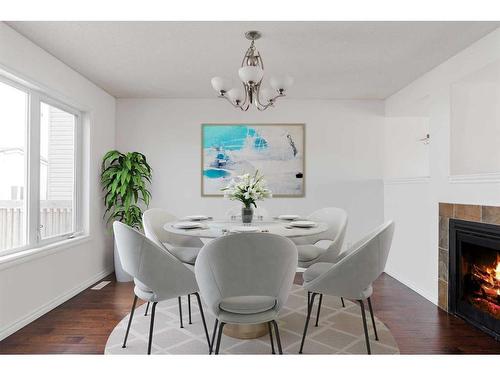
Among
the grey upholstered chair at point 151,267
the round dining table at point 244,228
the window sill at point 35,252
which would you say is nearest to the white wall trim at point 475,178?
the round dining table at point 244,228

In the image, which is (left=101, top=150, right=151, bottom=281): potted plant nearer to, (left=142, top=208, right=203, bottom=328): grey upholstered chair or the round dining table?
(left=142, top=208, right=203, bottom=328): grey upholstered chair

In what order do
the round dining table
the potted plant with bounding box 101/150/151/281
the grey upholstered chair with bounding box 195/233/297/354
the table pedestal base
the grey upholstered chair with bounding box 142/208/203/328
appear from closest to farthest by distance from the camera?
the grey upholstered chair with bounding box 195/233/297/354 < the round dining table < the table pedestal base < the grey upholstered chair with bounding box 142/208/203/328 < the potted plant with bounding box 101/150/151/281

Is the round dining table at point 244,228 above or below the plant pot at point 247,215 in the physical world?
below

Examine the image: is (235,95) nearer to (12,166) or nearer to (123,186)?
(12,166)

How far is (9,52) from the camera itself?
271 cm

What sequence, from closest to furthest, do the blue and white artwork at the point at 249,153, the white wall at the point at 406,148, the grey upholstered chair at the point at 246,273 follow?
1. the grey upholstered chair at the point at 246,273
2. the white wall at the point at 406,148
3. the blue and white artwork at the point at 249,153

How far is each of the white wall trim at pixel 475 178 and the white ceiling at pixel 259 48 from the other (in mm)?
1092

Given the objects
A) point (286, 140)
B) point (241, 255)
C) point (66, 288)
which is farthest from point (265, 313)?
point (286, 140)

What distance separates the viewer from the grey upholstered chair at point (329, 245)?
329 cm

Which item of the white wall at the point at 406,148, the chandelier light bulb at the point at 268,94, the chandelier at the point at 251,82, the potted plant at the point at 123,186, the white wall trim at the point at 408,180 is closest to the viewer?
the chandelier at the point at 251,82

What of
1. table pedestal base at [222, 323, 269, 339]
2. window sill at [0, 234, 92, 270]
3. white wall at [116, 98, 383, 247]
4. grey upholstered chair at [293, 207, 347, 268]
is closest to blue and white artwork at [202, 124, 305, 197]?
white wall at [116, 98, 383, 247]

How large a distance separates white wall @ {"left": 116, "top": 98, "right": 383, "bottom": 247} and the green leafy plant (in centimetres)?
37

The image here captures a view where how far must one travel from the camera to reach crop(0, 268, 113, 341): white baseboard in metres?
2.73

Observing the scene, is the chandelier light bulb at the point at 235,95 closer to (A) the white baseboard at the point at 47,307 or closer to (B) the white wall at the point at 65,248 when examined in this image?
(B) the white wall at the point at 65,248
